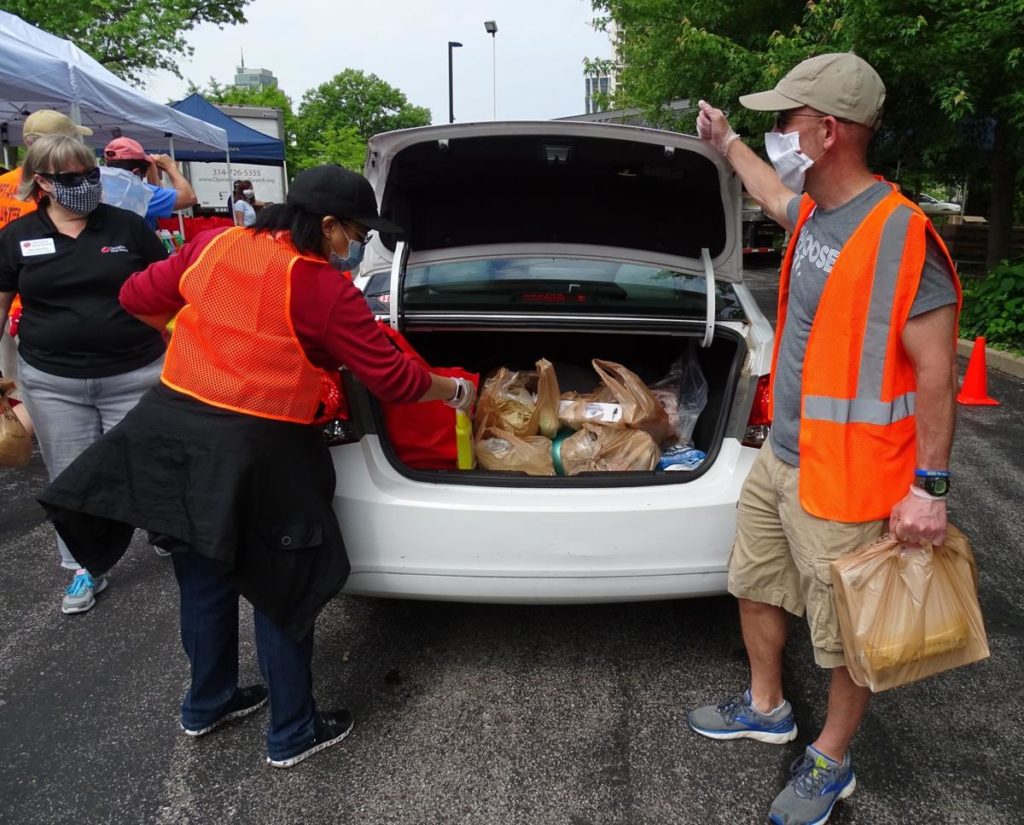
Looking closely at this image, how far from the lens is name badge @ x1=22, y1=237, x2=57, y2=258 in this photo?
285cm

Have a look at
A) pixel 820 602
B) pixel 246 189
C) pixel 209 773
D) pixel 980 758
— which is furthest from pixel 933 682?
pixel 246 189

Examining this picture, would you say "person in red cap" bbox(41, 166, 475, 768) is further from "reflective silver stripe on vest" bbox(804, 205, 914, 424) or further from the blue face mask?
"reflective silver stripe on vest" bbox(804, 205, 914, 424)

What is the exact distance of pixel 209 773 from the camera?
2.23 meters

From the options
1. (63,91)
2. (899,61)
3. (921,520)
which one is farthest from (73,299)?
(899,61)

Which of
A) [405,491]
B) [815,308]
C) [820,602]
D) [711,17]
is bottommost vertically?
[820,602]

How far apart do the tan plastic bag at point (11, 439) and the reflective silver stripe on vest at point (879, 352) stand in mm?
2919

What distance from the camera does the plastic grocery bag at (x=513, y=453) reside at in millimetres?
2730

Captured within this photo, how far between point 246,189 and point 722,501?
1326 cm

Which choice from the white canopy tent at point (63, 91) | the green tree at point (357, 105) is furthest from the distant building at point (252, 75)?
the white canopy tent at point (63, 91)

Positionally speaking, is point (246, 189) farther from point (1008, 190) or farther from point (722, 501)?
point (722, 501)

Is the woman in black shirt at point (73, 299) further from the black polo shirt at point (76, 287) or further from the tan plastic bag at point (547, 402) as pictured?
the tan plastic bag at point (547, 402)

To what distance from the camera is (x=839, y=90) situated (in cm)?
178

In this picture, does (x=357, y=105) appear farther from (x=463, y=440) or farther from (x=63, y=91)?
(x=463, y=440)

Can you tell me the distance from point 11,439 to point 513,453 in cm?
198
